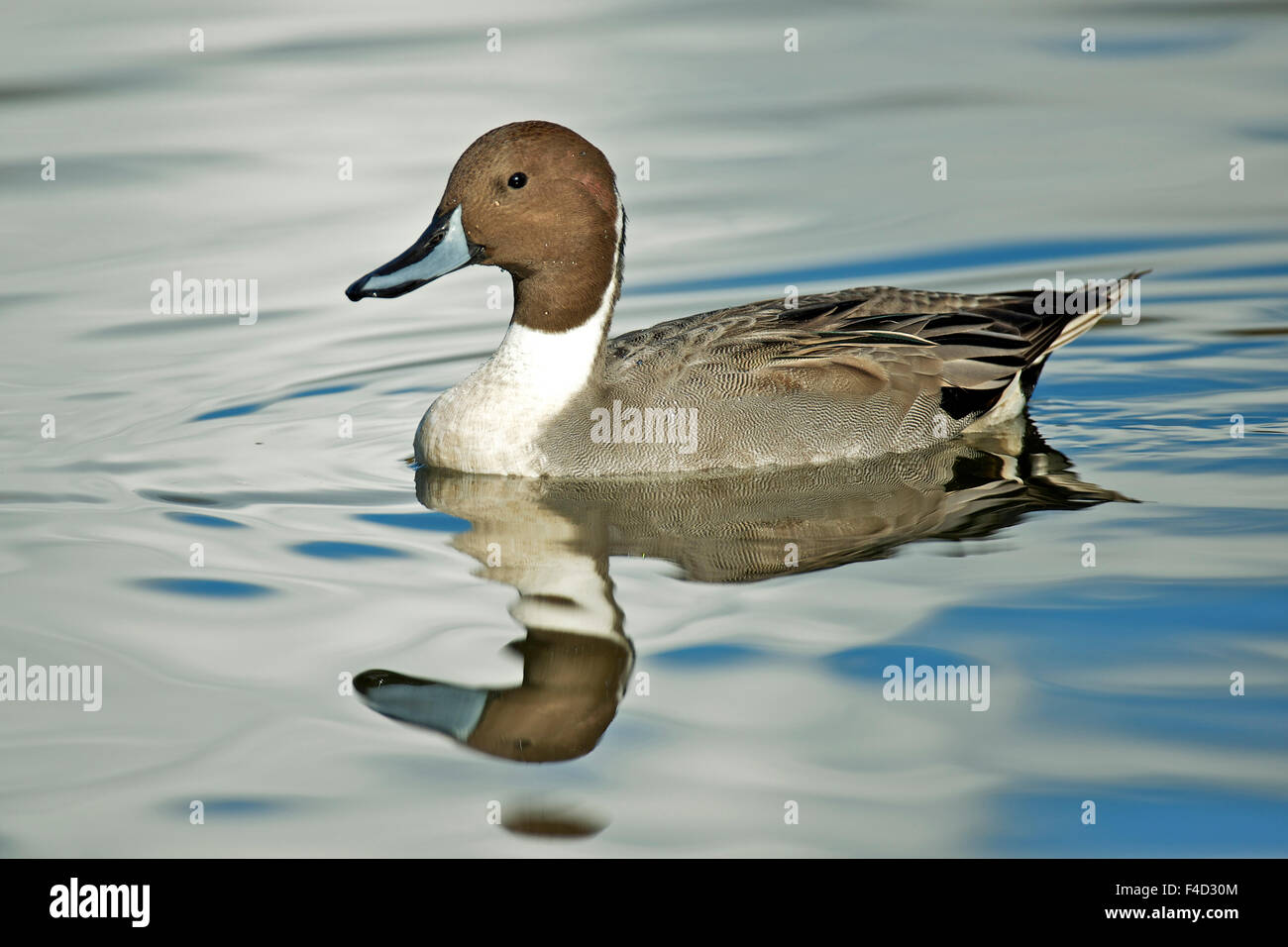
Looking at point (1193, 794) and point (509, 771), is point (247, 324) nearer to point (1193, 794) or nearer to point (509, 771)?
point (509, 771)

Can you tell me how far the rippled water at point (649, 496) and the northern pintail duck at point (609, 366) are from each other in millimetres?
227

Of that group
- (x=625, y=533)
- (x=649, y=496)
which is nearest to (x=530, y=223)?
(x=649, y=496)

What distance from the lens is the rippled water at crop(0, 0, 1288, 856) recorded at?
4828 millimetres

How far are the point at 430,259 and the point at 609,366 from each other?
101 centimetres

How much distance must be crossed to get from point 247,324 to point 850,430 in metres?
4.46

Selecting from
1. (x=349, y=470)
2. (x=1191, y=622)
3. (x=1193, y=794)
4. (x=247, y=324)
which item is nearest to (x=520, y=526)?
(x=349, y=470)

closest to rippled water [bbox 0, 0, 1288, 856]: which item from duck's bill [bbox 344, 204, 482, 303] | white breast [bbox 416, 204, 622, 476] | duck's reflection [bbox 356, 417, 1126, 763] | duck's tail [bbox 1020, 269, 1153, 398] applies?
duck's reflection [bbox 356, 417, 1126, 763]

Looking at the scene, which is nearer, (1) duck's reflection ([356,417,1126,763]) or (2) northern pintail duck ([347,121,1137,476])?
(1) duck's reflection ([356,417,1126,763])

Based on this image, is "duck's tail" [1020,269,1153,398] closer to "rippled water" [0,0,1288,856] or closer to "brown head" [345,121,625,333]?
"rippled water" [0,0,1288,856]

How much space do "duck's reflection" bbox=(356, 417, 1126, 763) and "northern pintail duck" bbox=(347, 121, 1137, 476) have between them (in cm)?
13

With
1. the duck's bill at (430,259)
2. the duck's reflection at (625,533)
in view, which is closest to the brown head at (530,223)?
the duck's bill at (430,259)

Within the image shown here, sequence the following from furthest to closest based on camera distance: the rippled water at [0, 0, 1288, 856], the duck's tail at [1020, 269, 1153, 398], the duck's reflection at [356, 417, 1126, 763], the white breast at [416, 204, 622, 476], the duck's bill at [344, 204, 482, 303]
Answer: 1. the duck's tail at [1020, 269, 1153, 398]
2. the white breast at [416, 204, 622, 476]
3. the duck's bill at [344, 204, 482, 303]
4. the duck's reflection at [356, 417, 1126, 763]
5. the rippled water at [0, 0, 1288, 856]

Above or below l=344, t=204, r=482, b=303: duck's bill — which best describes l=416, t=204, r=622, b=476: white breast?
below

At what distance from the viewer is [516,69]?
1398cm
